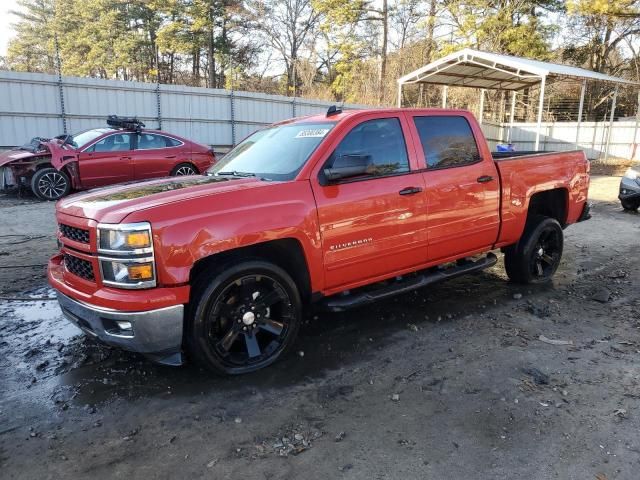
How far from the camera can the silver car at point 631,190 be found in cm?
1015

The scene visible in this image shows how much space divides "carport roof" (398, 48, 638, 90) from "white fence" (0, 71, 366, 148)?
522 centimetres

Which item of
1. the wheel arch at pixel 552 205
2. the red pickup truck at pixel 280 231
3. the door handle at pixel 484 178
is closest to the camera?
the red pickup truck at pixel 280 231

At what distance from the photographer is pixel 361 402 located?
327cm

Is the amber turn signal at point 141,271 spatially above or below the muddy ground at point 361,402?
above

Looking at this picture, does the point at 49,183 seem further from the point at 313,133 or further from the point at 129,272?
the point at 129,272

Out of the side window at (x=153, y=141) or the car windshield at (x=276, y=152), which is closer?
the car windshield at (x=276, y=152)

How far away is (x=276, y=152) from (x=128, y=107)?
46.7 ft

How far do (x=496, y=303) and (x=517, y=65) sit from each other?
13.3 meters

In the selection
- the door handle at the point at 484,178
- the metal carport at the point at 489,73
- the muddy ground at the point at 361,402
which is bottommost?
the muddy ground at the point at 361,402

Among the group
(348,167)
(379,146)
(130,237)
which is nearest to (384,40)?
(379,146)

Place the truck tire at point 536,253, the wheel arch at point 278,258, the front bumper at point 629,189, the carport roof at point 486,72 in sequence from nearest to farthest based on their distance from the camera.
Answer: the wheel arch at point 278,258, the truck tire at point 536,253, the front bumper at point 629,189, the carport roof at point 486,72

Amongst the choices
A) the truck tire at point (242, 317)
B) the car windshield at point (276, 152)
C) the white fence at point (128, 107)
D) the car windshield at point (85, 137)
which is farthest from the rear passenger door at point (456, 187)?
the white fence at point (128, 107)

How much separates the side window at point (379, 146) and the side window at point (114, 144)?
8.48m

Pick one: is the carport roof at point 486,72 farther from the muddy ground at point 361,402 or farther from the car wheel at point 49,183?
the muddy ground at point 361,402
